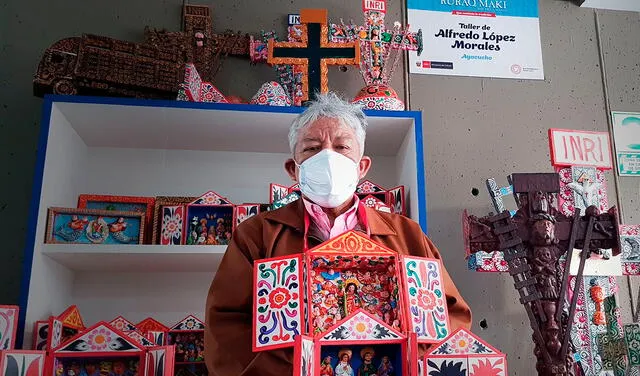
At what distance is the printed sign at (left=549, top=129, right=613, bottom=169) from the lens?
2.38m

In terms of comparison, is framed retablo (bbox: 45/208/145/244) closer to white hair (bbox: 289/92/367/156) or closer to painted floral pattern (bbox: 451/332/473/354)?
white hair (bbox: 289/92/367/156)

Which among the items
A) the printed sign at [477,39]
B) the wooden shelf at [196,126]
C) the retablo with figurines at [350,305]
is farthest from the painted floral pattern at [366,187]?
the retablo with figurines at [350,305]

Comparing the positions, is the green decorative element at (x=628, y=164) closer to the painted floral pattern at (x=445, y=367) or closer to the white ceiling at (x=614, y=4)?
the white ceiling at (x=614, y=4)

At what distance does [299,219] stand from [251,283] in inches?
8.6

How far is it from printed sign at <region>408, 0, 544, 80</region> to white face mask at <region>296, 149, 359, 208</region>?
43.2 inches

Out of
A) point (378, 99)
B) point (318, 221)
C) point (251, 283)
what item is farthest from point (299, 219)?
point (378, 99)

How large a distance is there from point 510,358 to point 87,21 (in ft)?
6.62

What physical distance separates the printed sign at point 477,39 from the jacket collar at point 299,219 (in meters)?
1.10

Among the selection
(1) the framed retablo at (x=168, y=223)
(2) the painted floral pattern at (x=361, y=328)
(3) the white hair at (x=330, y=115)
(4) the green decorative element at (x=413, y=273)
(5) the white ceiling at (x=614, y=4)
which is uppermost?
(5) the white ceiling at (x=614, y=4)

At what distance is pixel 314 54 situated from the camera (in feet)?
6.85

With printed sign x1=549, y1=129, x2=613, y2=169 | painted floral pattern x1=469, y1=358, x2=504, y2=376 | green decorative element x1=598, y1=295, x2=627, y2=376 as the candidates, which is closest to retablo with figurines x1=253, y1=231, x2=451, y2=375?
painted floral pattern x1=469, y1=358, x2=504, y2=376

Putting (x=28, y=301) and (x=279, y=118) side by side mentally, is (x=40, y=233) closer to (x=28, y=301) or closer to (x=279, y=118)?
(x=28, y=301)

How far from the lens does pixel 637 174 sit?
247cm

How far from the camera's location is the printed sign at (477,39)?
2.50 metres
